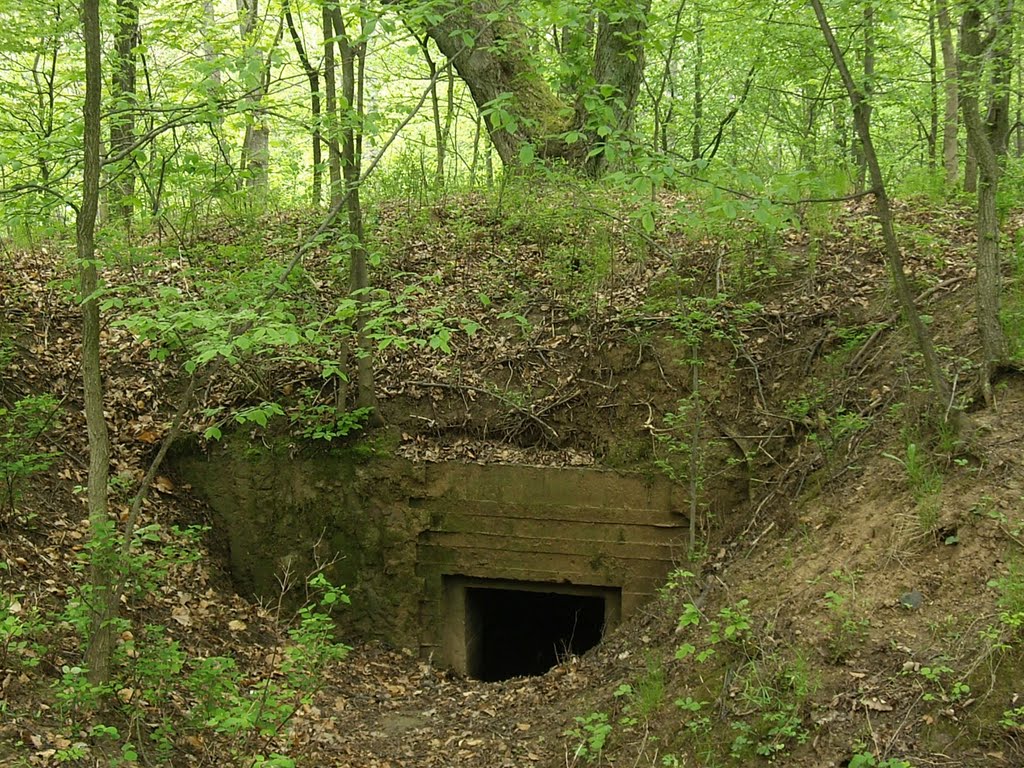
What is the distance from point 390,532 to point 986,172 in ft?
18.3

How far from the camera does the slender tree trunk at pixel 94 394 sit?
453 centimetres

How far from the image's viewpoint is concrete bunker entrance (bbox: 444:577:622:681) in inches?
299

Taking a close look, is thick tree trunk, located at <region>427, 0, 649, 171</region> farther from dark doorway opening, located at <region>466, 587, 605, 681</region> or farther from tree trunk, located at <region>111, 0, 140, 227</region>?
dark doorway opening, located at <region>466, 587, 605, 681</region>

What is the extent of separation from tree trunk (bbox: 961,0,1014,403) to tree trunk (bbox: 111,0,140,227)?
535 cm

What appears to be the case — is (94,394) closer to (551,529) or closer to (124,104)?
(124,104)

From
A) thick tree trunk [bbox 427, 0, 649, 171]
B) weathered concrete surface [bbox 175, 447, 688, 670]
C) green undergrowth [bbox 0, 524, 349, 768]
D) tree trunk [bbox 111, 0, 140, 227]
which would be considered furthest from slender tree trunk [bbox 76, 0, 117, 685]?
thick tree trunk [bbox 427, 0, 649, 171]

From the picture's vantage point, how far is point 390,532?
7.48m

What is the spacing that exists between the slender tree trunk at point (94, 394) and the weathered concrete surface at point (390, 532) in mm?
2675

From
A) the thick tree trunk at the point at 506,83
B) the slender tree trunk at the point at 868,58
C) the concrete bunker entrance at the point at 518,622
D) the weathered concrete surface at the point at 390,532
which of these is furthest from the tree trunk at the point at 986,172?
the thick tree trunk at the point at 506,83

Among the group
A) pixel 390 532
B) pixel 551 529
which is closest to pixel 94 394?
pixel 390 532

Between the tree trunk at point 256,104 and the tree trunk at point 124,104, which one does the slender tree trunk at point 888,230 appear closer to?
the tree trunk at point 256,104

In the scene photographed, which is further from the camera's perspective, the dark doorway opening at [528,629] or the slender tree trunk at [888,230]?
the dark doorway opening at [528,629]

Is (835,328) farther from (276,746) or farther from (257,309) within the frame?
(276,746)

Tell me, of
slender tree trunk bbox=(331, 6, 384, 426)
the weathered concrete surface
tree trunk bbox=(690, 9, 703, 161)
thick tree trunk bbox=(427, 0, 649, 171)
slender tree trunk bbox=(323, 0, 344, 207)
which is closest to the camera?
slender tree trunk bbox=(331, 6, 384, 426)
